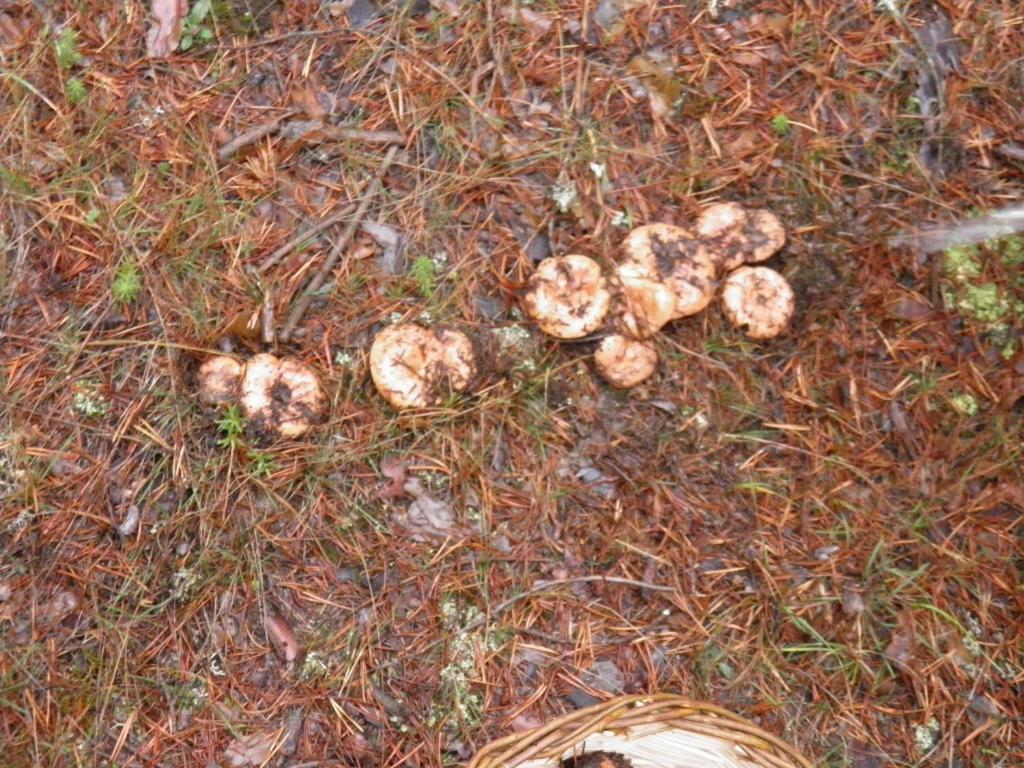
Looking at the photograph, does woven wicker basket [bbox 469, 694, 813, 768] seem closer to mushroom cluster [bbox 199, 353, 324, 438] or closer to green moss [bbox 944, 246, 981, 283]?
mushroom cluster [bbox 199, 353, 324, 438]

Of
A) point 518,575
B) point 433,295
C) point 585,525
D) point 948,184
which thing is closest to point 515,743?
point 518,575

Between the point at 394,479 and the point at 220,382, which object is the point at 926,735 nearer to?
the point at 394,479

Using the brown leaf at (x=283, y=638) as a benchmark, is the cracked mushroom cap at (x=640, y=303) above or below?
above

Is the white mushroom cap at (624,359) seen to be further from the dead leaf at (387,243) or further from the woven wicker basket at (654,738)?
the woven wicker basket at (654,738)

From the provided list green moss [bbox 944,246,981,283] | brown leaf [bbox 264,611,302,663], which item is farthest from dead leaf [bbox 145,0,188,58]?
green moss [bbox 944,246,981,283]

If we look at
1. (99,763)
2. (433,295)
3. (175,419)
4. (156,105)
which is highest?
(156,105)

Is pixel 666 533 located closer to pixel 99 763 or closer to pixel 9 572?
pixel 99 763

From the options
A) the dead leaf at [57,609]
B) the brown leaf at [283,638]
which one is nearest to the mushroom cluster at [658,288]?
the brown leaf at [283,638]
